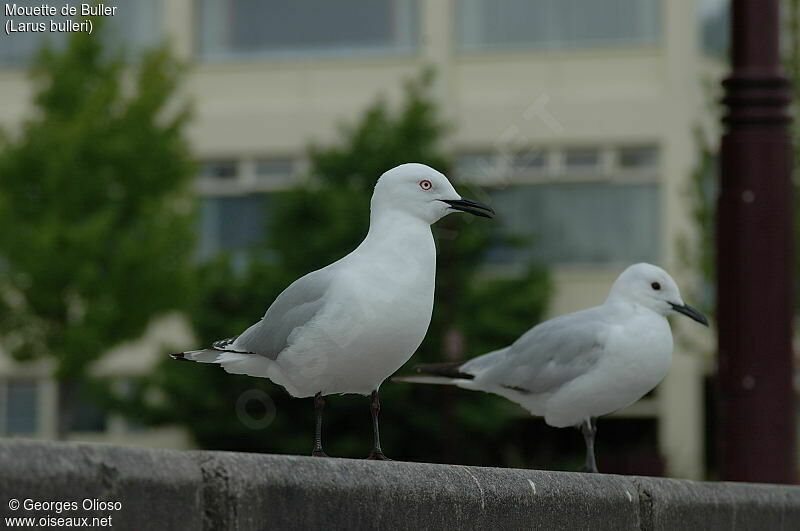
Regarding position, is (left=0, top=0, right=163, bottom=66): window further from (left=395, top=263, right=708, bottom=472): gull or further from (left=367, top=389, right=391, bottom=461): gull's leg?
(left=367, top=389, right=391, bottom=461): gull's leg

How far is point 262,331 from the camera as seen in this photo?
480 cm

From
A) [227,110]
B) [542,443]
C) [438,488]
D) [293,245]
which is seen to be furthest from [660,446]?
[438,488]

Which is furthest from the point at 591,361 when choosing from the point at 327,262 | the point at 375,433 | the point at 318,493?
the point at 327,262

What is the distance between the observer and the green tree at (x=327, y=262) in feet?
76.2

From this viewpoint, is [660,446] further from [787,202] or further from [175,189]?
[787,202]

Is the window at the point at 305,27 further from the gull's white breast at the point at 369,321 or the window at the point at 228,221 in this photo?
the gull's white breast at the point at 369,321

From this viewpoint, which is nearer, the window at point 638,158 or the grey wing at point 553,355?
the grey wing at point 553,355

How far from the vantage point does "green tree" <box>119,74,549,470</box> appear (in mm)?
23234

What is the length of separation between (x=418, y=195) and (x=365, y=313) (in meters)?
0.50

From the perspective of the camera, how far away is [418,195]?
4.72 metres

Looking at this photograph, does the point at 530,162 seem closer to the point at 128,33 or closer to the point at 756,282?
the point at 128,33

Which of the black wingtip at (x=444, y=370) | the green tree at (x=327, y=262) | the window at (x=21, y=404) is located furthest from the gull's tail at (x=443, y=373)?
the window at (x=21, y=404)

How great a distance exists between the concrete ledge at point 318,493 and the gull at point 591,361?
668mm

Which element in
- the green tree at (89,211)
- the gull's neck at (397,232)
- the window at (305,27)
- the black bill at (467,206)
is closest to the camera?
the gull's neck at (397,232)
